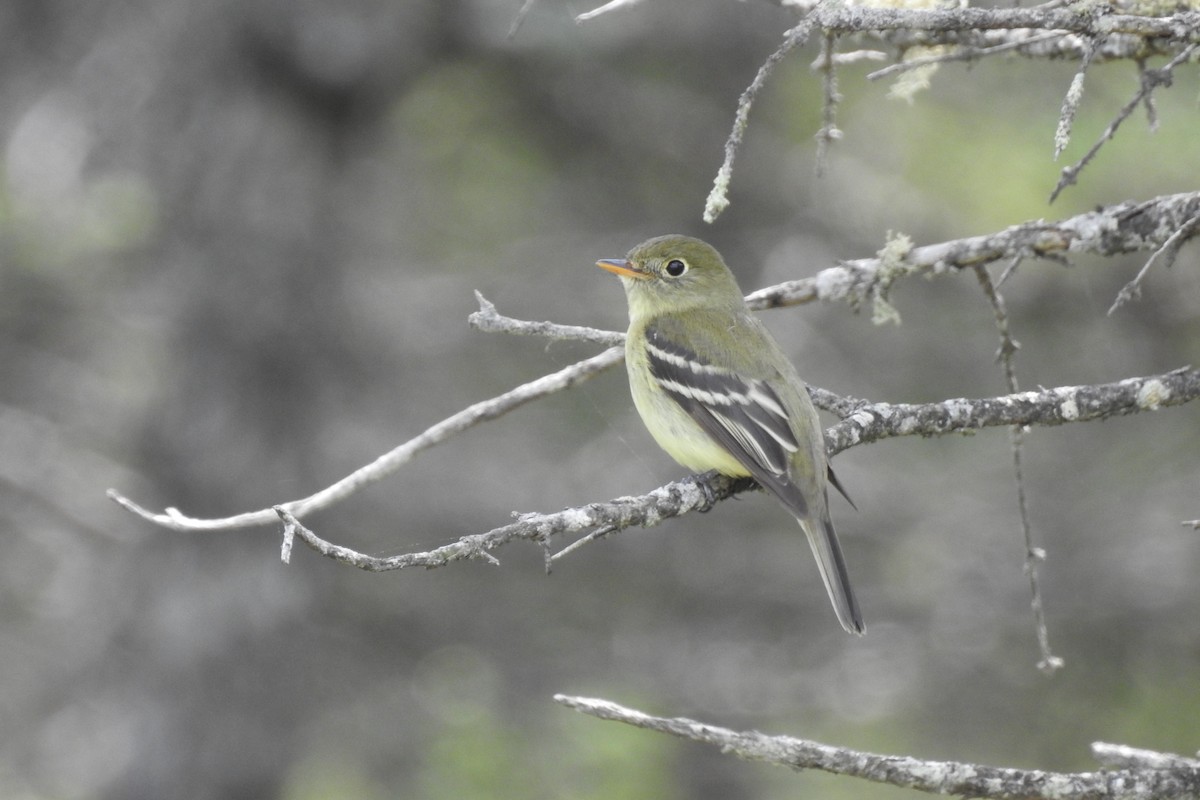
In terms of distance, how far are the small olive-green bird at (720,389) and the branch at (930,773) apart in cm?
153

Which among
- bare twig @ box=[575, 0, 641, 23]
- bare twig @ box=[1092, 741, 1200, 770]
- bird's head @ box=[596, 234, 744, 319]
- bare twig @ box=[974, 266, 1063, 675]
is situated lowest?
bare twig @ box=[1092, 741, 1200, 770]

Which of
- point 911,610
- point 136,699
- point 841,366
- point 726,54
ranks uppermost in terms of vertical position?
point 726,54

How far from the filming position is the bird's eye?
603cm

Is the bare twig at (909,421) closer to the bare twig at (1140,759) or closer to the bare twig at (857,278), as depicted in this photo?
the bare twig at (857,278)

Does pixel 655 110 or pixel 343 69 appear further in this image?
pixel 655 110

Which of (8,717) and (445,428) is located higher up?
(8,717)

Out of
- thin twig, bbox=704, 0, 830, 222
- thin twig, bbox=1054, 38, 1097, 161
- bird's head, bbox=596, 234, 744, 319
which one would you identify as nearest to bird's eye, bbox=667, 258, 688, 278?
bird's head, bbox=596, 234, 744, 319

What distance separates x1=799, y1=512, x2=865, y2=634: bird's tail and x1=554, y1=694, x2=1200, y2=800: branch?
155 centimetres

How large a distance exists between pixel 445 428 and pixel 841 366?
19.0 feet

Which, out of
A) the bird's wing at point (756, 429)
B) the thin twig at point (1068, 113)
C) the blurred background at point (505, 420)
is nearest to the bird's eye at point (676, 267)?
the bird's wing at point (756, 429)

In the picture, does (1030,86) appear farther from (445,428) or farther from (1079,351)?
(445,428)

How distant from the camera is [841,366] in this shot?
9328 millimetres

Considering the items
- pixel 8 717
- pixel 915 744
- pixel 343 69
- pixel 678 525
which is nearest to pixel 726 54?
pixel 343 69

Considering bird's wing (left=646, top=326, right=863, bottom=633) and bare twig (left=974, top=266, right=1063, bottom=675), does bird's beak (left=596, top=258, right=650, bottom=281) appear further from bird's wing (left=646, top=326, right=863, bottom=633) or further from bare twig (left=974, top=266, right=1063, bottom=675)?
bare twig (left=974, top=266, right=1063, bottom=675)
